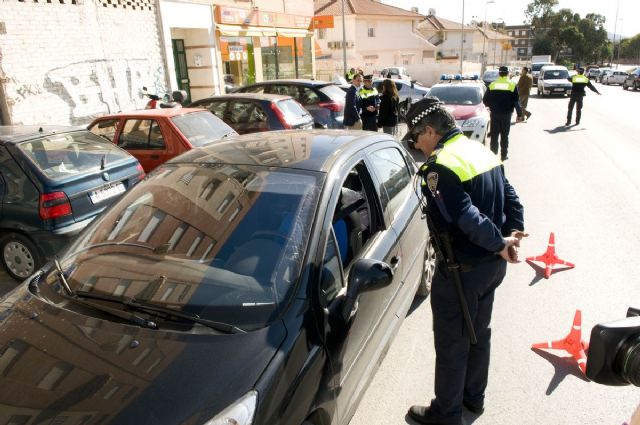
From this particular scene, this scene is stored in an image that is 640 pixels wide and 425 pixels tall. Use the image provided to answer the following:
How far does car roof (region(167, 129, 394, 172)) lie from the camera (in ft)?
9.25

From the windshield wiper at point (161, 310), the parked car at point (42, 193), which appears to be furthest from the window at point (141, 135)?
the windshield wiper at point (161, 310)

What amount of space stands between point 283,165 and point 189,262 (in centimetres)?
78

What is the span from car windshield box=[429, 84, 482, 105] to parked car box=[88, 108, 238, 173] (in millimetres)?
6685

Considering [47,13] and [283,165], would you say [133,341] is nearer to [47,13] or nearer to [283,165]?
[283,165]

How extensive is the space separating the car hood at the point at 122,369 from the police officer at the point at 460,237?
1098 millimetres

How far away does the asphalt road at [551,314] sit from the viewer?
306cm

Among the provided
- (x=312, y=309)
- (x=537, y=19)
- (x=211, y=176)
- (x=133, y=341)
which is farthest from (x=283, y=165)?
(x=537, y=19)

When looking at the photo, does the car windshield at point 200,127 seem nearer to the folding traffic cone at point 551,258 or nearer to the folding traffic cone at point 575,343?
the folding traffic cone at point 551,258

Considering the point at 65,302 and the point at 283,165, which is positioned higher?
the point at 283,165

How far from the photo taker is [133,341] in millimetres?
1982

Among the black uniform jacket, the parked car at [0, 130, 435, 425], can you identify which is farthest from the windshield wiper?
the black uniform jacket

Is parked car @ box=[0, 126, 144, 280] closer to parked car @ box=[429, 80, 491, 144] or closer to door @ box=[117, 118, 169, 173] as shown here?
door @ box=[117, 118, 169, 173]

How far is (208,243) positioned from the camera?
2451 millimetres

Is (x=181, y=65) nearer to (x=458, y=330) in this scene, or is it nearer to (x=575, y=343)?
(x=575, y=343)
